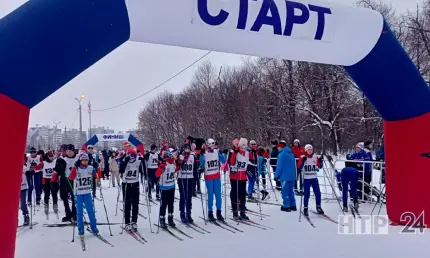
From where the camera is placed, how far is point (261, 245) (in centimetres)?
686

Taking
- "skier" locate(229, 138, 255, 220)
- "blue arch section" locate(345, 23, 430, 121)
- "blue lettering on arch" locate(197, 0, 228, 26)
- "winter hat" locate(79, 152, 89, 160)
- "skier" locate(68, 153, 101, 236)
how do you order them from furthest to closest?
"skier" locate(229, 138, 255, 220) < "winter hat" locate(79, 152, 89, 160) < "skier" locate(68, 153, 101, 236) < "blue arch section" locate(345, 23, 430, 121) < "blue lettering on arch" locate(197, 0, 228, 26)

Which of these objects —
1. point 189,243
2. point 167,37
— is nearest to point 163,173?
point 189,243

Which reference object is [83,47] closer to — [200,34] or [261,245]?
[200,34]

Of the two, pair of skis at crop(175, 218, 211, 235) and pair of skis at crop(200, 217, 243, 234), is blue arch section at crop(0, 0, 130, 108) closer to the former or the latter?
pair of skis at crop(175, 218, 211, 235)

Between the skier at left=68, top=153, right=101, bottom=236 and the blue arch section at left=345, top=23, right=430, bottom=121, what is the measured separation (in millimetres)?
5366

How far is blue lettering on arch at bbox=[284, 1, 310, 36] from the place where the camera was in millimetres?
6090

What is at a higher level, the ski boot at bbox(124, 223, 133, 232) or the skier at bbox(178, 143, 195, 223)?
the skier at bbox(178, 143, 195, 223)

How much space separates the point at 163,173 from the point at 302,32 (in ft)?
13.2

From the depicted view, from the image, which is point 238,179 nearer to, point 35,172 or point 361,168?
point 361,168

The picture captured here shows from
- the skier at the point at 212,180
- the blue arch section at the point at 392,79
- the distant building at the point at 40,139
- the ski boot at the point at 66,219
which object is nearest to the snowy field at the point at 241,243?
the skier at the point at 212,180

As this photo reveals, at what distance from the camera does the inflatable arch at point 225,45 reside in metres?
4.54

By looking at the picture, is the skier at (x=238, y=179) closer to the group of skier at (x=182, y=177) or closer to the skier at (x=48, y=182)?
the group of skier at (x=182, y=177)

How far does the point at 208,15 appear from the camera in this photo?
5.61m

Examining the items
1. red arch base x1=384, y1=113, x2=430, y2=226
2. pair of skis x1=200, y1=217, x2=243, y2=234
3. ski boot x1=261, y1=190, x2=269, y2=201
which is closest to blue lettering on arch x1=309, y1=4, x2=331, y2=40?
red arch base x1=384, y1=113, x2=430, y2=226
